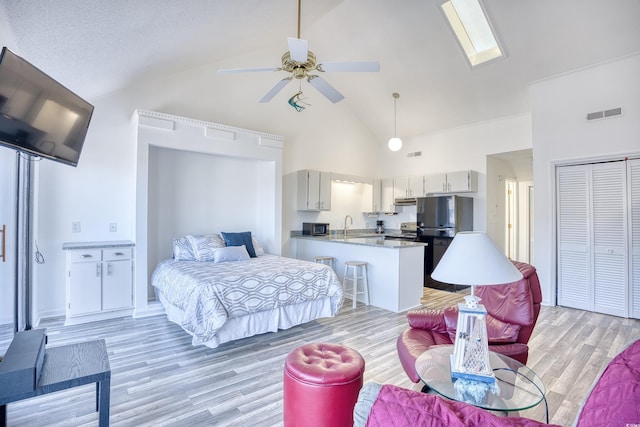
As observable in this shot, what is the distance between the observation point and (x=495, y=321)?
93.3 inches

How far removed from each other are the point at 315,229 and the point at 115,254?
11.0 feet

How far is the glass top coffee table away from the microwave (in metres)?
4.32

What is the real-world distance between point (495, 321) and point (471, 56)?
4.35m

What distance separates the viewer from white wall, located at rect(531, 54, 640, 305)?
4086mm

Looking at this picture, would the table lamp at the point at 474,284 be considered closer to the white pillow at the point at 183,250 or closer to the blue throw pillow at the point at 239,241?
the blue throw pillow at the point at 239,241

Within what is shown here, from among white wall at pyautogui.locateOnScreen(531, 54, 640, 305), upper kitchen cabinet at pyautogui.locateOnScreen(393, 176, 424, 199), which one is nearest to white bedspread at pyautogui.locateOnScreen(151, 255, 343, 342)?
white wall at pyautogui.locateOnScreen(531, 54, 640, 305)

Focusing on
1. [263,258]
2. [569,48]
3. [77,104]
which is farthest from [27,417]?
[569,48]

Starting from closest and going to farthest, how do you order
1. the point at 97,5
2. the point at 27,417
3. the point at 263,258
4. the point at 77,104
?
the point at 27,417 < the point at 97,5 < the point at 77,104 < the point at 263,258

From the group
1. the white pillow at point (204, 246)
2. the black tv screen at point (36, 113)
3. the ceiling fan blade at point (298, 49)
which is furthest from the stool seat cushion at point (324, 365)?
the white pillow at point (204, 246)

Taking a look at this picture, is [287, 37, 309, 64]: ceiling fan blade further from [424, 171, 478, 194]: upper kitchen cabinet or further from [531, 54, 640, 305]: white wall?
[424, 171, 478, 194]: upper kitchen cabinet

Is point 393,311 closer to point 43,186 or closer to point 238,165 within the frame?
point 238,165

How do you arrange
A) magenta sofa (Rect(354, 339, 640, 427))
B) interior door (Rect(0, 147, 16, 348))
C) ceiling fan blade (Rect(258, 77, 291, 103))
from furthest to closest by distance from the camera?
ceiling fan blade (Rect(258, 77, 291, 103)), interior door (Rect(0, 147, 16, 348)), magenta sofa (Rect(354, 339, 640, 427))

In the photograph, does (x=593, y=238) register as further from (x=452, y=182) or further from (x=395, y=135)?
(x=395, y=135)

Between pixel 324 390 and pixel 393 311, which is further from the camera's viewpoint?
pixel 393 311
